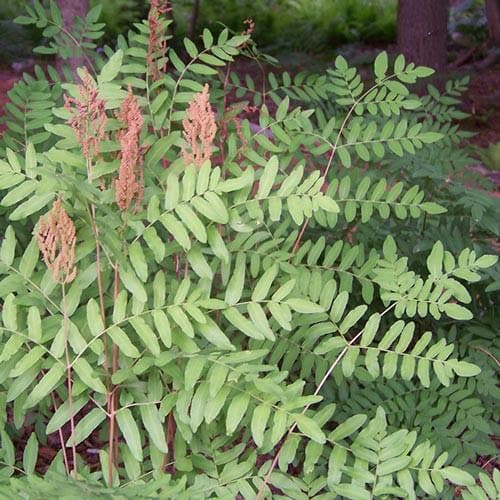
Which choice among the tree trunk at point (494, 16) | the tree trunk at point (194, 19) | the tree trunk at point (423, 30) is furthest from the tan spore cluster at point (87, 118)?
the tree trunk at point (494, 16)

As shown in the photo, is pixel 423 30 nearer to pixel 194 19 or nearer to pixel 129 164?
pixel 194 19

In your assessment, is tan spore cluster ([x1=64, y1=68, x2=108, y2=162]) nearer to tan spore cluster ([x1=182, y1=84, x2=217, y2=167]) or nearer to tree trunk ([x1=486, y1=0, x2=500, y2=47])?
tan spore cluster ([x1=182, y1=84, x2=217, y2=167])

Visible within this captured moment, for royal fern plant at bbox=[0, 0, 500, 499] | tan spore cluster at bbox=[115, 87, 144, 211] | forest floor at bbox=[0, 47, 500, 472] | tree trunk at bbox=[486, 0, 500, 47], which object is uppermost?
tan spore cluster at bbox=[115, 87, 144, 211]

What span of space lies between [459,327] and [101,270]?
1667mm

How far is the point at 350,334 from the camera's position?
10.9 ft

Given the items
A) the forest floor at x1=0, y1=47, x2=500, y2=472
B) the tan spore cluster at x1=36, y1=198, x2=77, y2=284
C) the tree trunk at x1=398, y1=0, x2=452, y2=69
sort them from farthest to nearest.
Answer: the tree trunk at x1=398, y1=0, x2=452, y2=69, the forest floor at x1=0, y1=47, x2=500, y2=472, the tan spore cluster at x1=36, y1=198, x2=77, y2=284

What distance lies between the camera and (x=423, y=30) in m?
9.24

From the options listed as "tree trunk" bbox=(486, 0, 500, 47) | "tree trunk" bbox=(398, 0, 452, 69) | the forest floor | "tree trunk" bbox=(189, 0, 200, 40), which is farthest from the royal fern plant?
"tree trunk" bbox=(486, 0, 500, 47)

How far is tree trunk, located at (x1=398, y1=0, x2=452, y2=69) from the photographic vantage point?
9.20 metres

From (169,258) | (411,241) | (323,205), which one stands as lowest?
(411,241)

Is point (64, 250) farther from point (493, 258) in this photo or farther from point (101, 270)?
point (493, 258)

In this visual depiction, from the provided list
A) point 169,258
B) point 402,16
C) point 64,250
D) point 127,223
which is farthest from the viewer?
point 402,16

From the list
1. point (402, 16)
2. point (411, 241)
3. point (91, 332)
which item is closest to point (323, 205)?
point (91, 332)

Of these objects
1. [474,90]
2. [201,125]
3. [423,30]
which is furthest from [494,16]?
[201,125]
